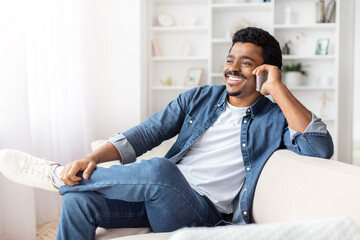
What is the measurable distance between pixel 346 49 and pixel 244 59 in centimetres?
256

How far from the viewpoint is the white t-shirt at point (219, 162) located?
1.53 meters

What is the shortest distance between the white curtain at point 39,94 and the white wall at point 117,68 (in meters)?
0.25

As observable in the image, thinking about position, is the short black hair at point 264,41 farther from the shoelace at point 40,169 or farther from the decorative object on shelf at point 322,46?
the decorative object on shelf at point 322,46

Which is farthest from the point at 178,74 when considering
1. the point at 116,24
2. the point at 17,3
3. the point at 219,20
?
the point at 17,3

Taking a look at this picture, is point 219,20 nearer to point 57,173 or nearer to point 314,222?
point 57,173

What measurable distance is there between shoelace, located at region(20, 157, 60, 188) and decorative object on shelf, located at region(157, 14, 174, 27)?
2831mm

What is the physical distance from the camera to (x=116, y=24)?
132 inches

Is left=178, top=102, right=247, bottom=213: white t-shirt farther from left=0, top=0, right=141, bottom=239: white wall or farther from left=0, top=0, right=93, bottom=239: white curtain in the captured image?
left=0, top=0, right=141, bottom=239: white wall

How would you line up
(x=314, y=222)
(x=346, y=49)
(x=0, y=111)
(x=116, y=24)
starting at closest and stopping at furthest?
1. (x=314, y=222)
2. (x=0, y=111)
3. (x=116, y=24)
4. (x=346, y=49)

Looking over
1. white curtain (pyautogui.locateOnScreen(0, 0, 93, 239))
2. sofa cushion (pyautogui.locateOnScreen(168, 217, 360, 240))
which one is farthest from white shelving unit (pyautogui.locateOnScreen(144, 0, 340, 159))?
sofa cushion (pyautogui.locateOnScreen(168, 217, 360, 240))

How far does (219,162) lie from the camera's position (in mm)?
1580

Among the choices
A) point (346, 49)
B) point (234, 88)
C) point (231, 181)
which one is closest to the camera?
point (231, 181)

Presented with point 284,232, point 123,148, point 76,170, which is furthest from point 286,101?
point 284,232

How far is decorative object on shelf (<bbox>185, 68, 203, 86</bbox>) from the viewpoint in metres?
3.89
